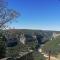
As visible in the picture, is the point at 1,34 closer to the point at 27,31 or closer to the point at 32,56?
the point at 32,56

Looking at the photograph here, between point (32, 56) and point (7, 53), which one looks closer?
point (7, 53)

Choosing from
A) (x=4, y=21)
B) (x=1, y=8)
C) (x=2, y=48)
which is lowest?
(x=2, y=48)

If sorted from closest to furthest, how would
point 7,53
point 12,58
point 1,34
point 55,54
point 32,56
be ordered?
point 12,58
point 7,53
point 1,34
point 32,56
point 55,54

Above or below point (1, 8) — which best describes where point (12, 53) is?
below

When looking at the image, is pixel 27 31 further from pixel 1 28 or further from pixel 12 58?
pixel 12 58

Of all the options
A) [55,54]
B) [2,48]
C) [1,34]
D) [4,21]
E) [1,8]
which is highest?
[1,8]

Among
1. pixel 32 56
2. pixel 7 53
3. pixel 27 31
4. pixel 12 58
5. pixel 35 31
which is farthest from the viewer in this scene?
pixel 35 31

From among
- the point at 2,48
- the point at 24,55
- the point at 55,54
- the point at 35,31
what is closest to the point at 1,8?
the point at 2,48

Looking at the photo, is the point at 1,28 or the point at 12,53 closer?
the point at 12,53

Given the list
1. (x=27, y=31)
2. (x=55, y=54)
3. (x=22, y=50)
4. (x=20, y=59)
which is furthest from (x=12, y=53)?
(x=27, y=31)
